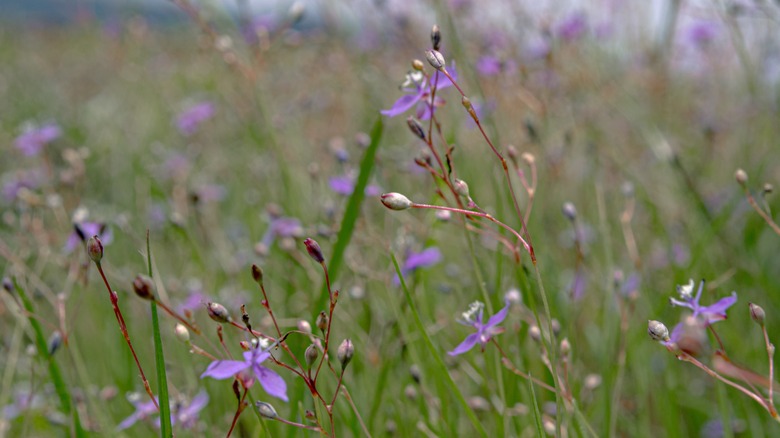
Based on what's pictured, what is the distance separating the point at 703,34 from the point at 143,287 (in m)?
2.50

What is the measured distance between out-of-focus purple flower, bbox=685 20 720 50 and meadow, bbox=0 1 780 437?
0.01 meters

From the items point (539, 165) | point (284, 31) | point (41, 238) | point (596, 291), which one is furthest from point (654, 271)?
point (41, 238)

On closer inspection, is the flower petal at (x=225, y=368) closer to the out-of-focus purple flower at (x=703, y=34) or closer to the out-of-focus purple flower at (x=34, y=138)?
the out-of-focus purple flower at (x=34, y=138)

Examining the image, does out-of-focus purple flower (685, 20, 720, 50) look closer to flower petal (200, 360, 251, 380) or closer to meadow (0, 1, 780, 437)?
meadow (0, 1, 780, 437)

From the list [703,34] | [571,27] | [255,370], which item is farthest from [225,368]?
[703,34]

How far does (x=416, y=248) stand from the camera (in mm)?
1468

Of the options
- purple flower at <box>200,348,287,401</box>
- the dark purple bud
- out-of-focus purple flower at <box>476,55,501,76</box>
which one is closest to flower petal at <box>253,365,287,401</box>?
purple flower at <box>200,348,287,401</box>

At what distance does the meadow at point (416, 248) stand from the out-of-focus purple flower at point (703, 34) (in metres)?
0.01

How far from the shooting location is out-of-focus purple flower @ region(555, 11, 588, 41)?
2039 mm

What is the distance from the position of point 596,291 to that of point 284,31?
36.8 inches

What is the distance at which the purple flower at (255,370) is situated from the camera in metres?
0.72

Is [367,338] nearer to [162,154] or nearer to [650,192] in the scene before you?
[650,192]

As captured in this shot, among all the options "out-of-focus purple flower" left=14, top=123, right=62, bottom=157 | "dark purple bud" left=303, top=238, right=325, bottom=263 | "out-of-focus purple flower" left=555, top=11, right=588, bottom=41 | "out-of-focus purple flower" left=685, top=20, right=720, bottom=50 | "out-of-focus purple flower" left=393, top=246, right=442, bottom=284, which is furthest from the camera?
"out-of-focus purple flower" left=685, top=20, right=720, bottom=50

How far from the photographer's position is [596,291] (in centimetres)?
176
